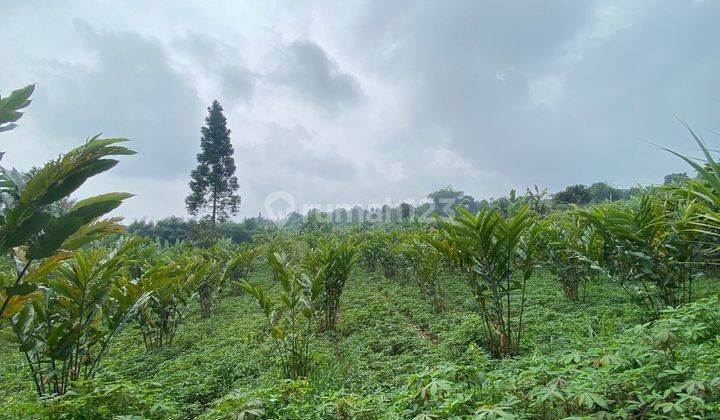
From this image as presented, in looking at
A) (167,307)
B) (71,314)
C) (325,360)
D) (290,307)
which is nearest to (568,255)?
(325,360)

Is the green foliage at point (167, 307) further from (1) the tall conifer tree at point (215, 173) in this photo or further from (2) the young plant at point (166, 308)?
(1) the tall conifer tree at point (215, 173)

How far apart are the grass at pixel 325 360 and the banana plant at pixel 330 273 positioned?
0.96 ft

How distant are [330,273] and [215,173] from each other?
56.8 feet

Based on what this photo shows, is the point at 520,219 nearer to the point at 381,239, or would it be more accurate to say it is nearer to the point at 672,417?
the point at 672,417

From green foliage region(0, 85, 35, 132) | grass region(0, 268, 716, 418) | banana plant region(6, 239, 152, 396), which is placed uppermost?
green foliage region(0, 85, 35, 132)

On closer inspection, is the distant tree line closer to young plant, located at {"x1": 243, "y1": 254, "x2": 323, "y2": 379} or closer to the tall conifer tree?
the tall conifer tree

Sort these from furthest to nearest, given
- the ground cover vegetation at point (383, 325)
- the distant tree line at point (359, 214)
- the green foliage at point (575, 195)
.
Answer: the green foliage at point (575, 195), the distant tree line at point (359, 214), the ground cover vegetation at point (383, 325)

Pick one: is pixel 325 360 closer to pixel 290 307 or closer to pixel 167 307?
pixel 290 307

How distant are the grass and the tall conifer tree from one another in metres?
14.5

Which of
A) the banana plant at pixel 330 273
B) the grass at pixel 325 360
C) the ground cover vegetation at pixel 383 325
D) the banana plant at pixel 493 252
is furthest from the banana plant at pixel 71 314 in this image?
the banana plant at pixel 493 252

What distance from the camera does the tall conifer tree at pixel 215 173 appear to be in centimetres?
1984

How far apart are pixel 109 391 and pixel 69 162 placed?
1.15 meters

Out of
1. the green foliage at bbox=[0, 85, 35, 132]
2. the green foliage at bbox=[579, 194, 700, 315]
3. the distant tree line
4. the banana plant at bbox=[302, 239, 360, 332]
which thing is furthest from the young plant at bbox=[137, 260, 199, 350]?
the distant tree line

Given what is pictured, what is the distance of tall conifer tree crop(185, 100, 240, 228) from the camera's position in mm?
19837
